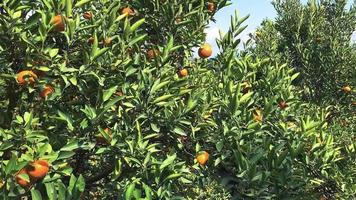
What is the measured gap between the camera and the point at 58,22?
299cm

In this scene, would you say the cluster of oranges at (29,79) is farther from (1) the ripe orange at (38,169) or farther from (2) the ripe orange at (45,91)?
(1) the ripe orange at (38,169)

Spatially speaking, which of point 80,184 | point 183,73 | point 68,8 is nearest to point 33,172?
point 80,184

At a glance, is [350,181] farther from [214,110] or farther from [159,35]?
[159,35]

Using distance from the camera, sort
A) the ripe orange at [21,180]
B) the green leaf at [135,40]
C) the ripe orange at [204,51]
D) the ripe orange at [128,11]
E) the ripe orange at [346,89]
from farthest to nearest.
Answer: the ripe orange at [346,89] → the ripe orange at [204,51] → the ripe orange at [128,11] → the green leaf at [135,40] → the ripe orange at [21,180]

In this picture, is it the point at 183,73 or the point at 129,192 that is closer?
the point at 129,192

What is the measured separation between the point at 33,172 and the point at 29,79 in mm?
671

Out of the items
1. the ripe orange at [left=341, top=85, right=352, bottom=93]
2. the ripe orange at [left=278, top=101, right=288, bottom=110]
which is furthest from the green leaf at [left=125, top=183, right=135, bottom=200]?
the ripe orange at [left=341, top=85, right=352, bottom=93]

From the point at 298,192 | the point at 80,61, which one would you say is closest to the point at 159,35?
the point at 80,61

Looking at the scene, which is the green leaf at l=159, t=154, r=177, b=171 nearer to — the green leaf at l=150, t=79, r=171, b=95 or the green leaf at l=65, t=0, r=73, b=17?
the green leaf at l=150, t=79, r=171, b=95

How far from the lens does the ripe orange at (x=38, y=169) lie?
273cm

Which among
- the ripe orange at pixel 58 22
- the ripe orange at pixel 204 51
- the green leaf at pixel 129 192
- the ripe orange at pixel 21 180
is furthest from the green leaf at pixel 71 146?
the ripe orange at pixel 204 51

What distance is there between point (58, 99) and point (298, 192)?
84.3 inches

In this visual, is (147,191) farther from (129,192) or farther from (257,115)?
(257,115)

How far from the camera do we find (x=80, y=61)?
332 cm
